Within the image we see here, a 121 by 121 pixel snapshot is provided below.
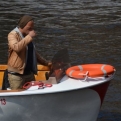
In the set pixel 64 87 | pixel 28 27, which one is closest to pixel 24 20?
pixel 28 27

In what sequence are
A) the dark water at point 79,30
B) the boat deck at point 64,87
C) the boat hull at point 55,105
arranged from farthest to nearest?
the dark water at point 79,30 < the boat hull at point 55,105 < the boat deck at point 64,87

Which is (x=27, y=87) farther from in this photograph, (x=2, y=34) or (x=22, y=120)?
(x=2, y=34)

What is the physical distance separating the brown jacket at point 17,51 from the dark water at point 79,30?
255cm

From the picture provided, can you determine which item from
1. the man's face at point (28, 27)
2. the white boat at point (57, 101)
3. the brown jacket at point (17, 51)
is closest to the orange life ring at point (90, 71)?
the white boat at point (57, 101)

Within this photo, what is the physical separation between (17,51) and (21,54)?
0.55ft

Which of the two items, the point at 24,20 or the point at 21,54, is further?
the point at 21,54

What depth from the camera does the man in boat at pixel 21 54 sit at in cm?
717

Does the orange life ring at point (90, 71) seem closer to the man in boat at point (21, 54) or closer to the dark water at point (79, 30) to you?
the man in boat at point (21, 54)

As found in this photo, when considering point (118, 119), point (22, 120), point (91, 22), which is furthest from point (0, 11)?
point (22, 120)

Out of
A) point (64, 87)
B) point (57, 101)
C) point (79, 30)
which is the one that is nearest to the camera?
point (64, 87)

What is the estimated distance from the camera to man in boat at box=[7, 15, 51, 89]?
7.17m

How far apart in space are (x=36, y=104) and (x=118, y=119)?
2.58m

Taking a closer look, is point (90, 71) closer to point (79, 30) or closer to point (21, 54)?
point (21, 54)

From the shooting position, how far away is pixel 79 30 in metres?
18.3
